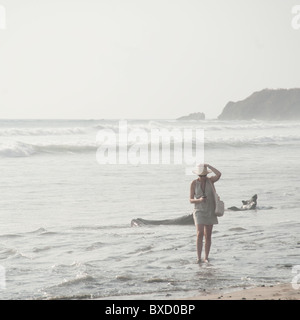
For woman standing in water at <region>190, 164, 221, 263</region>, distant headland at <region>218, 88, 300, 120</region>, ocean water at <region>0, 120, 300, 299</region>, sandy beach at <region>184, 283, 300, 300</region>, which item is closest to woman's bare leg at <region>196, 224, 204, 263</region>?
woman standing in water at <region>190, 164, 221, 263</region>

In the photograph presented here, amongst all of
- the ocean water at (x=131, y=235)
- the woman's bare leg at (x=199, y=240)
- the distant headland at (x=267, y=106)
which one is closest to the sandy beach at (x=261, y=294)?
the ocean water at (x=131, y=235)

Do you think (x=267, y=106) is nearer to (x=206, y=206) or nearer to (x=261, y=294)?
(x=206, y=206)

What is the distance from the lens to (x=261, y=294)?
6930 millimetres

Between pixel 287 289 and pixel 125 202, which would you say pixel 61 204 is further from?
pixel 287 289

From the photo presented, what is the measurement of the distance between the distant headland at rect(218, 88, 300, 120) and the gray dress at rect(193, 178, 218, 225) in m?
66.0

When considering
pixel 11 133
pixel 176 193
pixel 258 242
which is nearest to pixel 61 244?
pixel 258 242

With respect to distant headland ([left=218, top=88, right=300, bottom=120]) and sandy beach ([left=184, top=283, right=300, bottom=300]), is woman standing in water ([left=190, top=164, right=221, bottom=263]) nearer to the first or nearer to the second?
sandy beach ([left=184, top=283, right=300, bottom=300])

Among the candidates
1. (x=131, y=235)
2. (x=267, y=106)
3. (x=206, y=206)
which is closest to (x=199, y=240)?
(x=206, y=206)

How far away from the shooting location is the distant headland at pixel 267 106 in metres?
75.1

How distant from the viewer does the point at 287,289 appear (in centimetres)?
715

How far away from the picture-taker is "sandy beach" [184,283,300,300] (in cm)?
673

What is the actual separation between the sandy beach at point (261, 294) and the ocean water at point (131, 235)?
12.7 inches

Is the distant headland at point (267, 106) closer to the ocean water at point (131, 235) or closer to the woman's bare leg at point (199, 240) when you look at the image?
the ocean water at point (131, 235)

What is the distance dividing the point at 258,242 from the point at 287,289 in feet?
10.0
